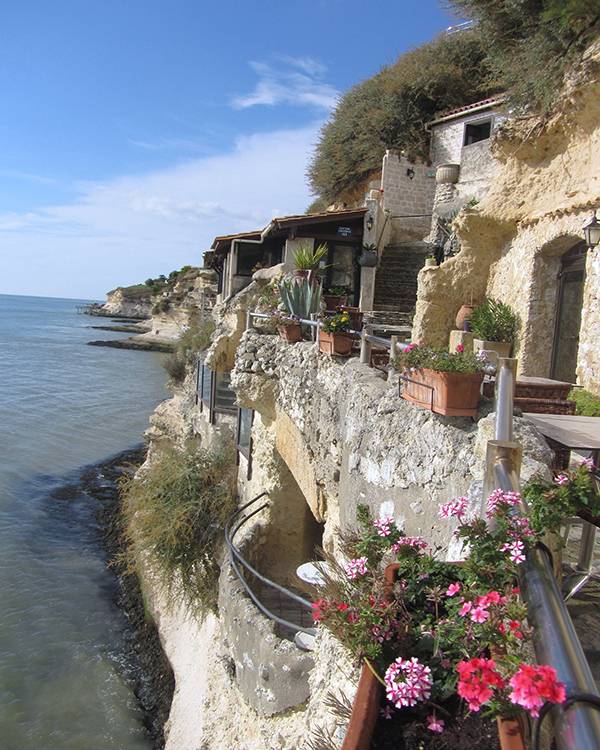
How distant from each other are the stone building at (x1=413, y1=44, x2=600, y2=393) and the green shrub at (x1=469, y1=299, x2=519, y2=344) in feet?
0.58

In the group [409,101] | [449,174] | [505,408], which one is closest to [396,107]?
[409,101]

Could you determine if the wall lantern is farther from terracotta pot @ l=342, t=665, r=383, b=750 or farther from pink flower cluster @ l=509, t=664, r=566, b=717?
pink flower cluster @ l=509, t=664, r=566, b=717

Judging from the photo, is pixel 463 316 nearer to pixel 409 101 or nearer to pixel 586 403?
pixel 586 403

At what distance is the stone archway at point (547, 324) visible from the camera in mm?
9758

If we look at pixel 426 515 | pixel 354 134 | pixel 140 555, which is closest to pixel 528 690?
pixel 426 515

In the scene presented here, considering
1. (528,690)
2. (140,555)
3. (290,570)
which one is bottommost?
(140,555)

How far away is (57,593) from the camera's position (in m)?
14.8

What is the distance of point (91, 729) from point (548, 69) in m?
14.8

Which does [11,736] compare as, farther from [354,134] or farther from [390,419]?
[354,134]

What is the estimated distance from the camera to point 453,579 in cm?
243

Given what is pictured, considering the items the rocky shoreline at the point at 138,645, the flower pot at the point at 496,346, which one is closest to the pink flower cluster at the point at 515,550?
the flower pot at the point at 496,346

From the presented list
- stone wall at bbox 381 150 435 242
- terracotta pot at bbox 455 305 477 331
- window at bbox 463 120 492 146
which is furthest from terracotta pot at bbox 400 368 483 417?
window at bbox 463 120 492 146

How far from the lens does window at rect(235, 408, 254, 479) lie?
1157 cm

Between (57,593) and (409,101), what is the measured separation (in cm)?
2212
